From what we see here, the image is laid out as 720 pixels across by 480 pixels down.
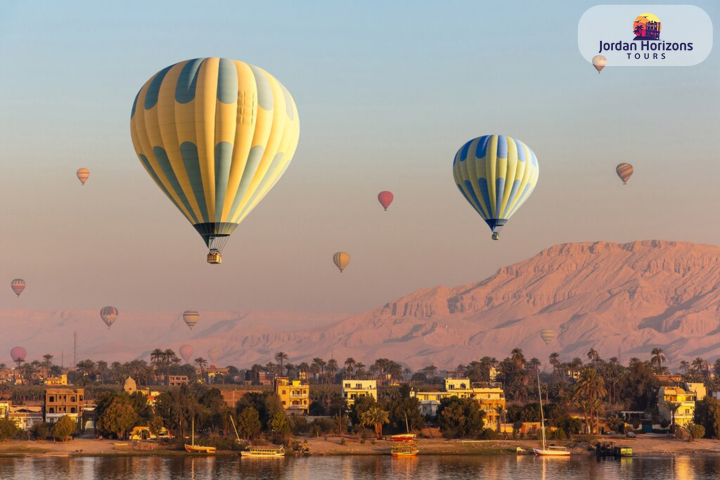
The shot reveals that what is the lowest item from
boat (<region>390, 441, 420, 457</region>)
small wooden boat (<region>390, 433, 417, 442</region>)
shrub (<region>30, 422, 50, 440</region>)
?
boat (<region>390, 441, 420, 457</region>)

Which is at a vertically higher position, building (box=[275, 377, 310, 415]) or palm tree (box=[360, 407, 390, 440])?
building (box=[275, 377, 310, 415])

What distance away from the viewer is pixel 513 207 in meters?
136

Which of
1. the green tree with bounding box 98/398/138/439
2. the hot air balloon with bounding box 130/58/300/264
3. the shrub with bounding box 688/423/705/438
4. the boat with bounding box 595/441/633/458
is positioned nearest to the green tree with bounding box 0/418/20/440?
the green tree with bounding box 98/398/138/439

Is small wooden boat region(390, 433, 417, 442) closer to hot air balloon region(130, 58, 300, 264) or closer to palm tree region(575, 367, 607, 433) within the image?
palm tree region(575, 367, 607, 433)

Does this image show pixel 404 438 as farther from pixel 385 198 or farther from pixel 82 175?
pixel 82 175

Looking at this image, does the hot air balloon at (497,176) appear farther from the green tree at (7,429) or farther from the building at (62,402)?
the building at (62,402)

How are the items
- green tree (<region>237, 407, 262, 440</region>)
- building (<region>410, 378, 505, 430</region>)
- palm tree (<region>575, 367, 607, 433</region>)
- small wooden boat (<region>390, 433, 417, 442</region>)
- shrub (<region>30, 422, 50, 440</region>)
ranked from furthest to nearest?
building (<region>410, 378, 505, 430</region>) < palm tree (<region>575, 367, 607, 433</region>) < shrub (<region>30, 422, 50, 440</region>) < green tree (<region>237, 407, 262, 440</region>) < small wooden boat (<region>390, 433, 417, 442</region>)

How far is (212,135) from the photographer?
95.1 metres

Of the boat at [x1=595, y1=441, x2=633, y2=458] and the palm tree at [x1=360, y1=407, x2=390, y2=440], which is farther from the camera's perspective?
the palm tree at [x1=360, y1=407, x2=390, y2=440]

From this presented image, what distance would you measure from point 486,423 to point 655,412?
36.2 meters

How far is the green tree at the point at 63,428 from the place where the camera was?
15838 centimetres

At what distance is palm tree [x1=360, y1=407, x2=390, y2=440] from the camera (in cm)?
15762

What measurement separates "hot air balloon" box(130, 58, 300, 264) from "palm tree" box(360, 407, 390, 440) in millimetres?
66130

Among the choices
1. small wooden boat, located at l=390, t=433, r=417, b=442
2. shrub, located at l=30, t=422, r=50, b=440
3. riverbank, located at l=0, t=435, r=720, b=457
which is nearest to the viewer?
riverbank, located at l=0, t=435, r=720, b=457
